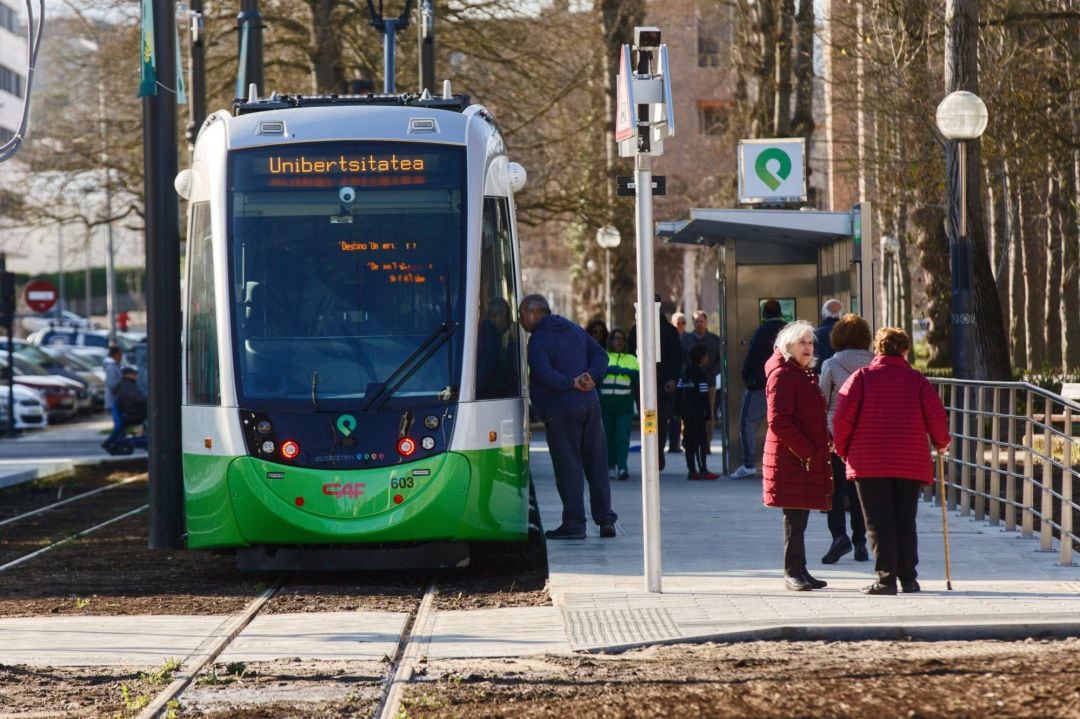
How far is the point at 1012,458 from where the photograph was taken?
1388 centimetres

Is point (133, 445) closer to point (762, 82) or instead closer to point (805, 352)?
point (762, 82)

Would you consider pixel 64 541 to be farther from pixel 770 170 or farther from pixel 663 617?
pixel 770 170

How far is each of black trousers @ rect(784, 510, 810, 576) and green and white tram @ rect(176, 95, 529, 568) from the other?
2.32 metres

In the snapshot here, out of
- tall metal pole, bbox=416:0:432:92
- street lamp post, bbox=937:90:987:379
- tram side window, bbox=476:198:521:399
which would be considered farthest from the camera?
tall metal pole, bbox=416:0:432:92

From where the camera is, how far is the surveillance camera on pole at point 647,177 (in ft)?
35.4

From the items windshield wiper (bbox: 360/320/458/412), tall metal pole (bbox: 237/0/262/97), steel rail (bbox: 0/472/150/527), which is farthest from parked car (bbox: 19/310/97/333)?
windshield wiper (bbox: 360/320/458/412)

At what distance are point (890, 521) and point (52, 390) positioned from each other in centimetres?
3253

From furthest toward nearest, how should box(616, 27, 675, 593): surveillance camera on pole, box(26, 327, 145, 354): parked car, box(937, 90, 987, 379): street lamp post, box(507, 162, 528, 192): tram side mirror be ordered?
box(26, 327, 145, 354): parked car, box(937, 90, 987, 379): street lamp post, box(507, 162, 528, 192): tram side mirror, box(616, 27, 675, 593): surveillance camera on pole

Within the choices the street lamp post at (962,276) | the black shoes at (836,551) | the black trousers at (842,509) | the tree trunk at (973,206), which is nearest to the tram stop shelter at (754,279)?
the street lamp post at (962,276)

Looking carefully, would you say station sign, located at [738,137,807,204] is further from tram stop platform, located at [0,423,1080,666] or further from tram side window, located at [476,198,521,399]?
tram side window, located at [476,198,521,399]

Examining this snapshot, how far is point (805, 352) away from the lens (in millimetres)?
10719

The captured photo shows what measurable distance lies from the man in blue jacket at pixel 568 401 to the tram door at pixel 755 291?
5730mm

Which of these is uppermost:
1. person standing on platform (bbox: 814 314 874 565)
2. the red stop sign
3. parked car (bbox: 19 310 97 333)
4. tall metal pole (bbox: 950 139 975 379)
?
parked car (bbox: 19 310 97 333)

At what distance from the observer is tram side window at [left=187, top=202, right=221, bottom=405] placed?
41.4ft
